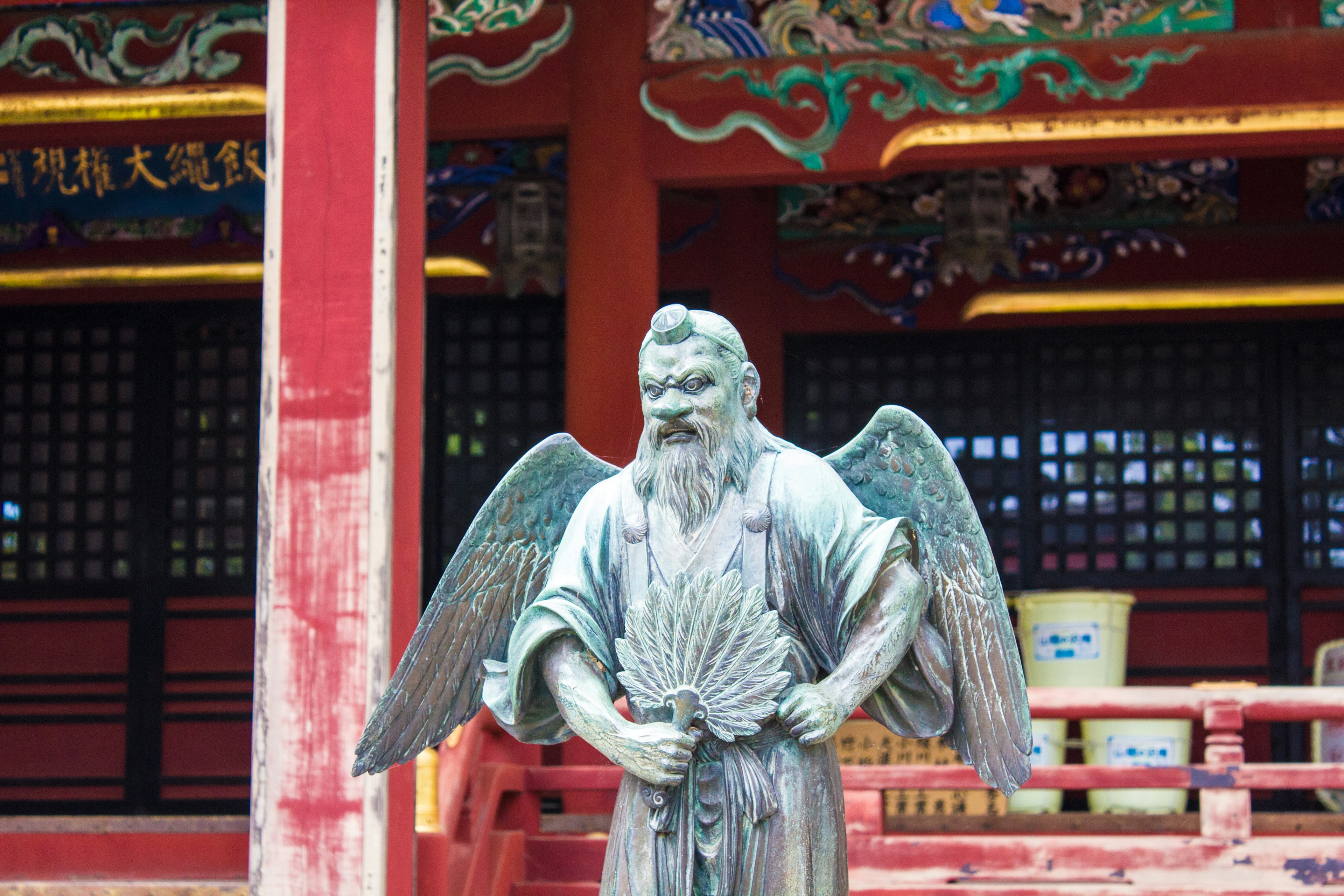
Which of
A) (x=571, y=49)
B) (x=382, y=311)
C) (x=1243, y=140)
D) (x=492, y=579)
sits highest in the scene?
(x=571, y=49)

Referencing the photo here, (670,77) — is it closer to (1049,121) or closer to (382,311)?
(1049,121)

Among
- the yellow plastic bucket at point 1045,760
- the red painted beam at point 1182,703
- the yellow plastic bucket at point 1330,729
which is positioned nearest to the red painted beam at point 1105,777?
the red painted beam at point 1182,703

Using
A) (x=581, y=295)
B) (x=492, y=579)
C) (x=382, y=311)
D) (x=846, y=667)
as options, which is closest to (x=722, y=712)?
(x=846, y=667)

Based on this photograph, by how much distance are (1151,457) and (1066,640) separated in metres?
1.27

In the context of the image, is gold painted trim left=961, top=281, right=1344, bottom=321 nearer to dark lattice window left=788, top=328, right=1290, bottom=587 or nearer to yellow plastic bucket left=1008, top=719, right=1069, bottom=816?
dark lattice window left=788, top=328, right=1290, bottom=587

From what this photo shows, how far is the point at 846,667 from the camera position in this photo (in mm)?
2766

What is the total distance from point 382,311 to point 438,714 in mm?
2567

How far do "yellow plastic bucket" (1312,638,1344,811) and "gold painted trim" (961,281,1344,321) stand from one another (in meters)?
1.68

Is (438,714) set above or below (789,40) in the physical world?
below

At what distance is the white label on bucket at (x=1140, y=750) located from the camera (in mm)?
7520

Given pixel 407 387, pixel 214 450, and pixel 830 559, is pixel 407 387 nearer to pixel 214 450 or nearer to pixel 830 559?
pixel 830 559

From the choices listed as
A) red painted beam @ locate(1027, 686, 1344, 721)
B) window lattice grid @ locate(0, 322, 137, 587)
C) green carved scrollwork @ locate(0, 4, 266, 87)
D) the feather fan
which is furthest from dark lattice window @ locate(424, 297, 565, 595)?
the feather fan

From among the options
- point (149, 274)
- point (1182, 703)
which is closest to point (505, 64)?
point (149, 274)

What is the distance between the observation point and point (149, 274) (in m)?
8.59
